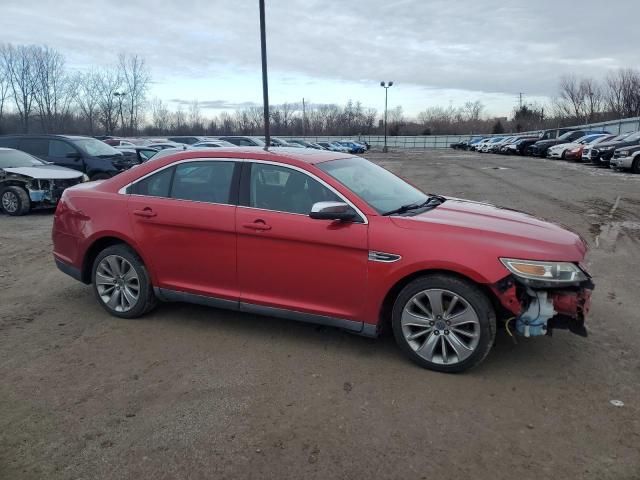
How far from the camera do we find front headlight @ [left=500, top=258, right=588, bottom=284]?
3688mm

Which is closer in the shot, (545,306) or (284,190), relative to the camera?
(545,306)

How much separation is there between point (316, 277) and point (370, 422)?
128 cm

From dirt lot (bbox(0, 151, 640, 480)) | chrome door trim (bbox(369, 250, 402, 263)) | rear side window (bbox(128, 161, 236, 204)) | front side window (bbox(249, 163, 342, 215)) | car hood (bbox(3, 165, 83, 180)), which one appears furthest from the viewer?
car hood (bbox(3, 165, 83, 180))

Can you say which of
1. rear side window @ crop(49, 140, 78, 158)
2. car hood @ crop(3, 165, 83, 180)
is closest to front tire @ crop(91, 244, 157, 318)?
car hood @ crop(3, 165, 83, 180)

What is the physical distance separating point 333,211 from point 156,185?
1929mm

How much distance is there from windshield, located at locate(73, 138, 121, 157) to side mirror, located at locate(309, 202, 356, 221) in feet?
38.5

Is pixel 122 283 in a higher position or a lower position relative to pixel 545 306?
lower

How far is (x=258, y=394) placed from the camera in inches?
144

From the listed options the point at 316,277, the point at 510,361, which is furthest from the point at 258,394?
the point at 510,361

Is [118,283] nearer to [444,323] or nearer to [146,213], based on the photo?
[146,213]

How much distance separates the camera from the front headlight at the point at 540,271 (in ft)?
12.1

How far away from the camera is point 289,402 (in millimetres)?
3543

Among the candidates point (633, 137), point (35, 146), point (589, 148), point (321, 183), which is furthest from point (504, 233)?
point (589, 148)

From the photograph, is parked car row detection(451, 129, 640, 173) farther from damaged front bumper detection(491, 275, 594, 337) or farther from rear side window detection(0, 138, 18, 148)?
rear side window detection(0, 138, 18, 148)
